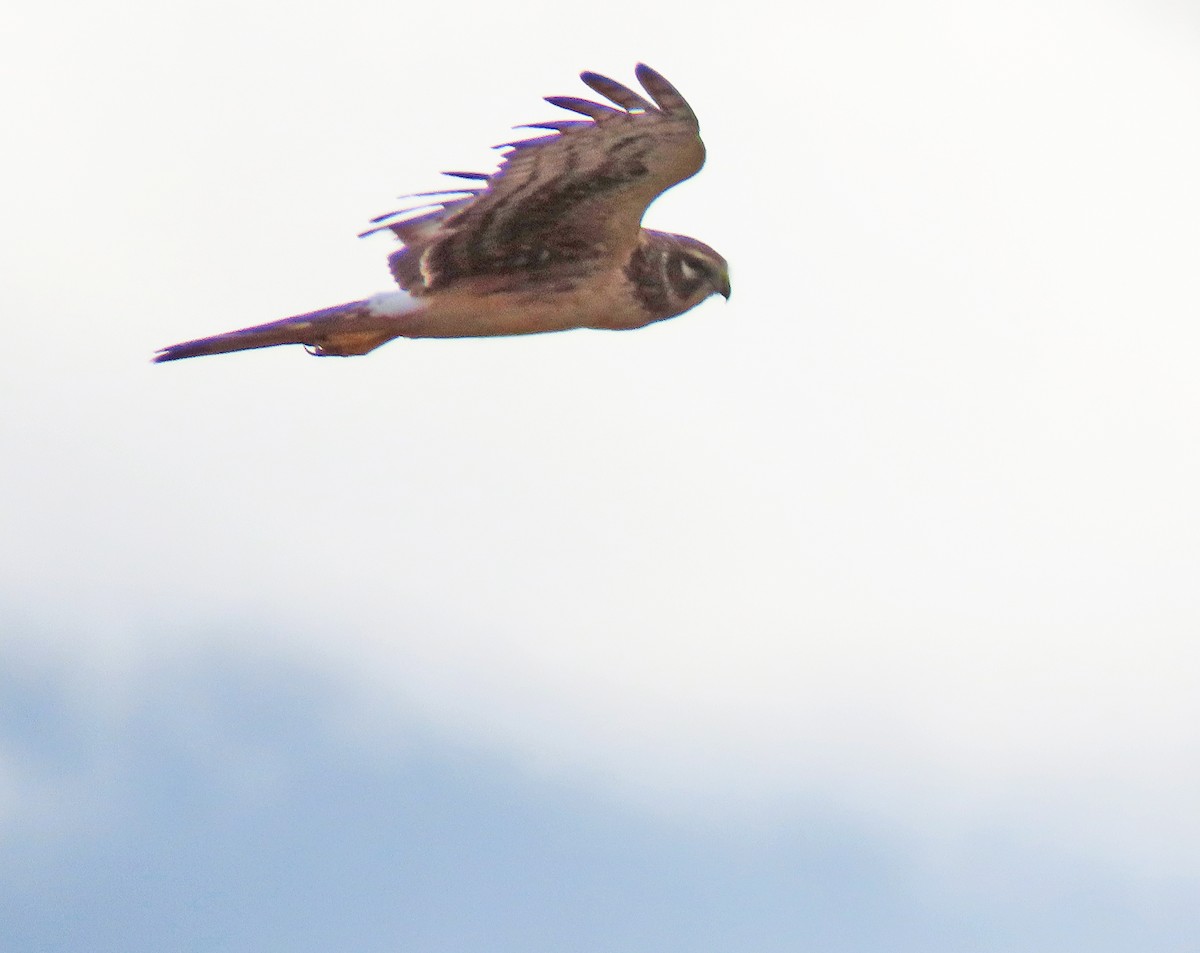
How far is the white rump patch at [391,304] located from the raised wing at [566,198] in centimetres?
8

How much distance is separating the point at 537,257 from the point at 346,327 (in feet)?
3.63

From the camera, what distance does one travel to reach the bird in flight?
11688 mm

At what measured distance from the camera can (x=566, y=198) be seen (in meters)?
11.9

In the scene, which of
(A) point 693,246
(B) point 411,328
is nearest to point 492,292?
(B) point 411,328

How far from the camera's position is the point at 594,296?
1224 cm

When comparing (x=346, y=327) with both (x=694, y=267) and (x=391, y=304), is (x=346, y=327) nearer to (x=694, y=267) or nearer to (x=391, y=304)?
(x=391, y=304)

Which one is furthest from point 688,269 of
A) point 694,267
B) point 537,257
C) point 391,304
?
point 391,304

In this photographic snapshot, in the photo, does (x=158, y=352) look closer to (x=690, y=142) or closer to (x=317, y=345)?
(x=317, y=345)

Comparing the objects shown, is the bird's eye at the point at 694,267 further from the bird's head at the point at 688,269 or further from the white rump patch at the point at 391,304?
the white rump patch at the point at 391,304

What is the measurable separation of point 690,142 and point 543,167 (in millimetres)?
782

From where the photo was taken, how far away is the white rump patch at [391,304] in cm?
1227

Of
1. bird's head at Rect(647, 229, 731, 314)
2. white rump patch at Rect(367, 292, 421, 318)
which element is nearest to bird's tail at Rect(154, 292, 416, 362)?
white rump patch at Rect(367, 292, 421, 318)

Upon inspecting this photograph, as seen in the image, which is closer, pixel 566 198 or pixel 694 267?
pixel 566 198

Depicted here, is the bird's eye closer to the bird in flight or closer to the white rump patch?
the bird in flight
